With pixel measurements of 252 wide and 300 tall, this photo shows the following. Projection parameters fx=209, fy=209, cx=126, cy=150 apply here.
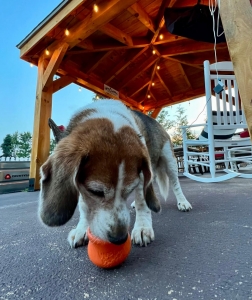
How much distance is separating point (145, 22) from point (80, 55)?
1890 mm

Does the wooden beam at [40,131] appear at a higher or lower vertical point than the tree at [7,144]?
lower

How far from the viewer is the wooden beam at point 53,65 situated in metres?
4.31

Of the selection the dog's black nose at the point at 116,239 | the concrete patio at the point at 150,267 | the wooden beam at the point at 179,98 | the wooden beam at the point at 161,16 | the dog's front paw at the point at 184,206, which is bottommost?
the concrete patio at the point at 150,267

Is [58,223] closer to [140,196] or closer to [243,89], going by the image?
[140,196]

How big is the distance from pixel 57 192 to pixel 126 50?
601 cm

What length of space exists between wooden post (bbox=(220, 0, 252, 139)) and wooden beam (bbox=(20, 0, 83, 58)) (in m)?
3.36

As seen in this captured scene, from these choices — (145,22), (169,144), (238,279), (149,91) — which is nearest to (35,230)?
(238,279)

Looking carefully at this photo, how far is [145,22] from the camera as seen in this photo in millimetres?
4738

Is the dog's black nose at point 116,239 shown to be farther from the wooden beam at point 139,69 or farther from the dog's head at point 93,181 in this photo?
the wooden beam at point 139,69

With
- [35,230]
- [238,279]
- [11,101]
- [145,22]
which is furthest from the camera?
[11,101]

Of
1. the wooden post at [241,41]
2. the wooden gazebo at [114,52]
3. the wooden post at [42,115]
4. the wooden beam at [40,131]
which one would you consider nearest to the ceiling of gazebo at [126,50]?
the wooden gazebo at [114,52]

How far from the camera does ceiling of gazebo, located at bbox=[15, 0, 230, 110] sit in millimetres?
4016

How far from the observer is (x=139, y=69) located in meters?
6.86

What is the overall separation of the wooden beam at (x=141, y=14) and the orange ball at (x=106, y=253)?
4.73 m
